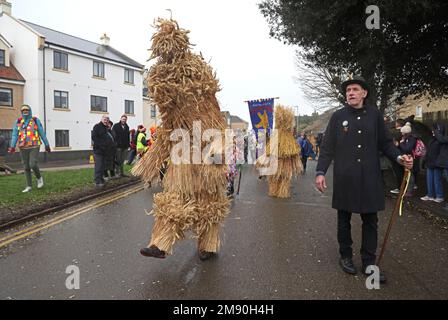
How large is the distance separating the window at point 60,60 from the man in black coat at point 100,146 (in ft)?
71.9

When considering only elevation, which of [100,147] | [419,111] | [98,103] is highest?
[98,103]

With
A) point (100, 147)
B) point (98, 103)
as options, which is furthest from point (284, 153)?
point (98, 103)

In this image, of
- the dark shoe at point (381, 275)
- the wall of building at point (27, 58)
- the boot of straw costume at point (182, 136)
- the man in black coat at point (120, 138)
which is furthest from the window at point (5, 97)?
the dark shoe at point (381, 275)

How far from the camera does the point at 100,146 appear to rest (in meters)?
9.99

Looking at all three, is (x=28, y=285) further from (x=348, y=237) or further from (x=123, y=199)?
(x=123, y=199)

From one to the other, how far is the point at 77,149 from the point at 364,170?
30243 millimetres

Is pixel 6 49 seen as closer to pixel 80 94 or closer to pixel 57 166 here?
pixel 80 94

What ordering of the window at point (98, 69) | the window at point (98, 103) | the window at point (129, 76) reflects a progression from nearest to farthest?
the window at point (98, 103) → the window at point (98, 69) → the window at point (129, 76)

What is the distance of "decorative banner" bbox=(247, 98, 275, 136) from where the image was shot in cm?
1015

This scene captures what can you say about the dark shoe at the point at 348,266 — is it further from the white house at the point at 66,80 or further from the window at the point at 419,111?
the window at the point at 419,111

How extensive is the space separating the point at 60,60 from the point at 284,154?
85.0 feet

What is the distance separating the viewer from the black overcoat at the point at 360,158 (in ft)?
12.9

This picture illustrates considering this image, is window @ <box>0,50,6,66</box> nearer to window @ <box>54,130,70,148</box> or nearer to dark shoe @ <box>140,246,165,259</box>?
window @ <box>54,130,70,148</box>

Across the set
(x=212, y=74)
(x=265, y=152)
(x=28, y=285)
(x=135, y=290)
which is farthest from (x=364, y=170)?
(x=265, y=152)
